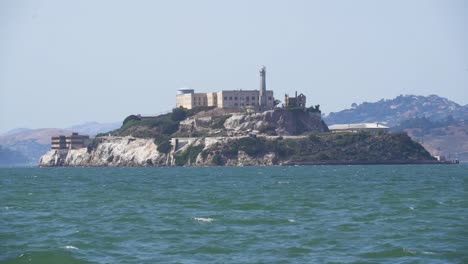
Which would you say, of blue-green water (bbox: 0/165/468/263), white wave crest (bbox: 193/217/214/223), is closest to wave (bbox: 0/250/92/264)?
blue-green water (bbox: 0/165/468/263)

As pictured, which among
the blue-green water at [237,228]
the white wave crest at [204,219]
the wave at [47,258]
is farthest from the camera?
the white wave crest at [204,219]

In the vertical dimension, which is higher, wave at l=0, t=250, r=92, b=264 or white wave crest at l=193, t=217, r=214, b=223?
white wave crest at l=193, t=217, r=214, b=223

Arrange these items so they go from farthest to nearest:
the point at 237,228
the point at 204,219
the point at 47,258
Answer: the point at 204,219, the point at 237,228, the point at 47,258

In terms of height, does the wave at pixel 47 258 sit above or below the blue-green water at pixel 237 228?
below

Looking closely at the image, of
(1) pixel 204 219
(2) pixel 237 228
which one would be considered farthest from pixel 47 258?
(1) pixel 204 219

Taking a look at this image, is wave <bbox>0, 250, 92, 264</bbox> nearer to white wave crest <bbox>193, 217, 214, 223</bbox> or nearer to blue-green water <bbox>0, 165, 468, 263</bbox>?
blue-green water <bbox>0, 165, 468, 263</bbox>

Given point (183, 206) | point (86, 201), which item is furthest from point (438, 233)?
point (86, 201)

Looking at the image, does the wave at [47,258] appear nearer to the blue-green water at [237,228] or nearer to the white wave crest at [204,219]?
the blue-green water at [237,228]

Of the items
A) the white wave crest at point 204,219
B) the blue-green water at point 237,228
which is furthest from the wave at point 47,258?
the white wave crest at point 204,219

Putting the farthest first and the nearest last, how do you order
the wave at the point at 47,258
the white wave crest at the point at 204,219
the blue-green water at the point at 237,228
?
the white wave crest at the point at 204,219 < the blue-green water at the point at 237,228 < the wave at the point at 47,258

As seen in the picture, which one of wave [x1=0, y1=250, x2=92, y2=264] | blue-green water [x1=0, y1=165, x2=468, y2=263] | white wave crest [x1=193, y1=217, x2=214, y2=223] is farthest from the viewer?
white wave crest [x1=193, y1=217, x2=214, y2=223]

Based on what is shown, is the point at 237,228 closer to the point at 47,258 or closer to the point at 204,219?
the point at 204,219

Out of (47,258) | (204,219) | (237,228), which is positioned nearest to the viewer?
(47,258)

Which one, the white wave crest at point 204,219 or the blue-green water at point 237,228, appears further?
the white wave crest at point 204,219
